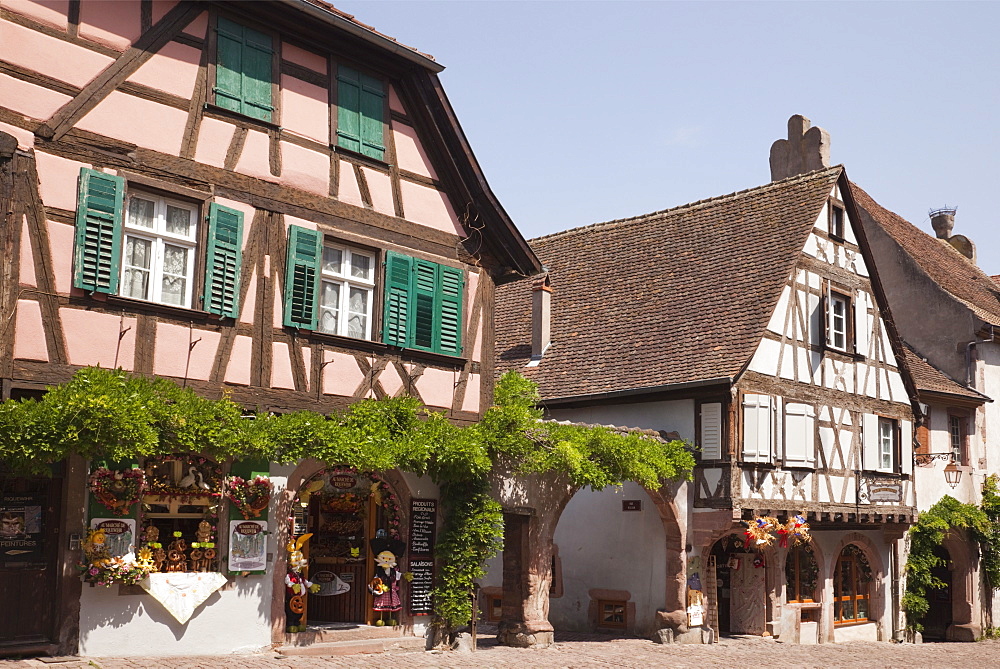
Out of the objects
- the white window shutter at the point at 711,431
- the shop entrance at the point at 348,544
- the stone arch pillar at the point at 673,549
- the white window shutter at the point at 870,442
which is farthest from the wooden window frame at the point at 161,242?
the white window shutter at the point at 870,442

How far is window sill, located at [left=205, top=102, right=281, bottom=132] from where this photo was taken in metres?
12.0

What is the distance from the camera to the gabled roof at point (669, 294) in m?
19.1

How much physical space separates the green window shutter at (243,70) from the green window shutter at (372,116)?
1.35 metres

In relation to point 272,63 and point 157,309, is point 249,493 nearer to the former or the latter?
point 157,309

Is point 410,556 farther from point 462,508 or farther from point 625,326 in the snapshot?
point 625,326

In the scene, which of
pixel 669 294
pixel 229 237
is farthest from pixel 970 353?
pixel 229 237

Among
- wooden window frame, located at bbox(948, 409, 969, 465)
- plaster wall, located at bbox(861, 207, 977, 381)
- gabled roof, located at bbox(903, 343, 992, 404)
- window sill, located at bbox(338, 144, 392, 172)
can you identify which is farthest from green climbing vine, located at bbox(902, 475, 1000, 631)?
window sill, located at bbox(338, 144, 392, 172)

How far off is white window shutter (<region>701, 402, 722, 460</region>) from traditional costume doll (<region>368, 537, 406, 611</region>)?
251 inches

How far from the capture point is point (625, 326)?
20781mm

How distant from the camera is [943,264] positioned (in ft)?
93.8

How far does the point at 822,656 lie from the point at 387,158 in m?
10.3

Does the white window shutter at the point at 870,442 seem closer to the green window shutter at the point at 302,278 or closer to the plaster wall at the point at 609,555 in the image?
the plaster wall at the point at 609,555

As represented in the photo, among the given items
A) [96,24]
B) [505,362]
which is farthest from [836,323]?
[96,24]

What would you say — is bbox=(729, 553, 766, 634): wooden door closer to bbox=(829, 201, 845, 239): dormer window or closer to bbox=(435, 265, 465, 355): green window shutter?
bbox=(829, 201, 845, 239): dormer window
